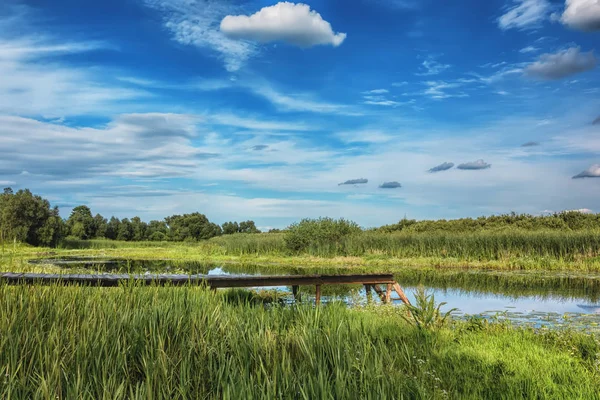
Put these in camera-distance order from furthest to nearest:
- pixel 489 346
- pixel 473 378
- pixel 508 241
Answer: pixel 508 241
pixel 489 346
pixel 473 378

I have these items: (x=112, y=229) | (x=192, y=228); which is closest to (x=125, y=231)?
(x=112, y=229)

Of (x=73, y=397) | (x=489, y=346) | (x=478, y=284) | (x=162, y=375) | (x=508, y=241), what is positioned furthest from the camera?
(x=508, y=241)

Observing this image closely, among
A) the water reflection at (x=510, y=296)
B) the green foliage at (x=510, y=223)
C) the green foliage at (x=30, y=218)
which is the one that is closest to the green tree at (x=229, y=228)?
the green foliage at (x=30, y=218)

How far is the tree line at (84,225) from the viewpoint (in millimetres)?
53781

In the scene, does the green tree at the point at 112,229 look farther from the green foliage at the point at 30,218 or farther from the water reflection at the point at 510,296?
the water reflection at the point at 510,296

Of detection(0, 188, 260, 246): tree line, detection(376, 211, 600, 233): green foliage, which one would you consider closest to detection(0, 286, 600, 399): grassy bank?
detection(376, 211, 600, 233): green foliage

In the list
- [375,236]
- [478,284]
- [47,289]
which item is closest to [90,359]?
[47,289]

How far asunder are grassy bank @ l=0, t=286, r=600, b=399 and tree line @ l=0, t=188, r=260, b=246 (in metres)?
53.2

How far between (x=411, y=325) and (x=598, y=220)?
40.1m

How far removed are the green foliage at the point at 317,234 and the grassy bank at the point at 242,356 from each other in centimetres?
2297

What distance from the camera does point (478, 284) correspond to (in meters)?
17.8

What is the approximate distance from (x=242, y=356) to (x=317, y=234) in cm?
2717

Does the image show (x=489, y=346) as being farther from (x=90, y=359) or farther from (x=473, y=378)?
(x=90, y=359)

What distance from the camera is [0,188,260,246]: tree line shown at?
53781 millimetres
